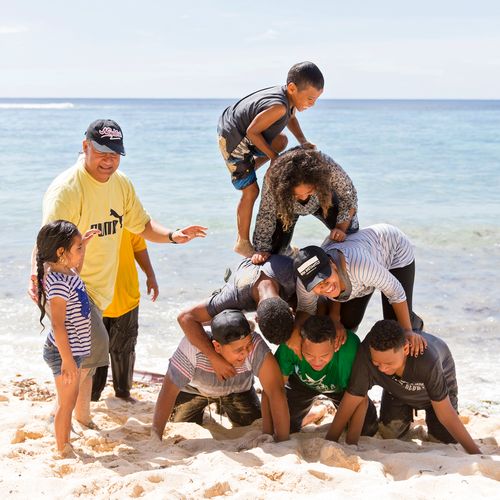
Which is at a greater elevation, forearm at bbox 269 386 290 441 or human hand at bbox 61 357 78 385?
human hand at bbox 61 357 78 385

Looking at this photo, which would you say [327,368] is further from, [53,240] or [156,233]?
[53,240]

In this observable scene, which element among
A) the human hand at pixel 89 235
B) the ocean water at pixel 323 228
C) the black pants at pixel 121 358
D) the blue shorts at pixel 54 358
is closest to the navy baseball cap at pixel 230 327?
the blue shorts at pixel 54 358

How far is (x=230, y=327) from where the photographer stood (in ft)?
13.0

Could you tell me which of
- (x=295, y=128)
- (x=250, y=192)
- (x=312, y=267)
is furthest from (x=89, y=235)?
(x=295, y=128)

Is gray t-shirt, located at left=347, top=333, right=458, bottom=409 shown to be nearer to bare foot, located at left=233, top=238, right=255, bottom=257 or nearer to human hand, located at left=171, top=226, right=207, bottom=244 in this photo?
bare foot, located at left=233, top=238, right=255, bottom=257

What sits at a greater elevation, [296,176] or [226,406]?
[296,176]

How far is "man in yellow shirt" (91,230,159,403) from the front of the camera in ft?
17.0

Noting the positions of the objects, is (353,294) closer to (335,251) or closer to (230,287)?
(335,251)

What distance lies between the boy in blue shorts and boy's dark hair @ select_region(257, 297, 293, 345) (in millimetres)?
1079

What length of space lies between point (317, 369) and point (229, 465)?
811 millimetres

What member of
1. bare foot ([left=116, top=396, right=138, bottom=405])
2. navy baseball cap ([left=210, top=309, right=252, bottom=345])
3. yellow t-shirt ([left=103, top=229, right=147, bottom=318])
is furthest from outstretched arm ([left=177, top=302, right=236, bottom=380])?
bare foot ([left=116, top=396, right=138, bottom=405])

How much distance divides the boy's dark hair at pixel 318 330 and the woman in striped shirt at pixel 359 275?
0.14m

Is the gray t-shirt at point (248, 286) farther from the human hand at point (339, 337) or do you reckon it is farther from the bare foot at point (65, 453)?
the bare foot at point (65, 453)

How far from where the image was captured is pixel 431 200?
15.0 m
